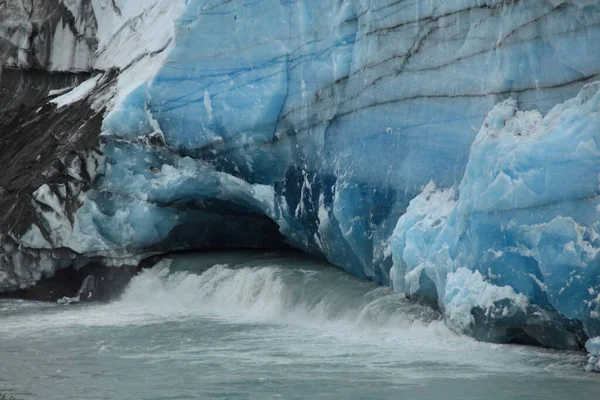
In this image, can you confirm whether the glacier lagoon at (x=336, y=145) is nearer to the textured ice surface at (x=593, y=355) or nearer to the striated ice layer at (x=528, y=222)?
the striated ice layer at (x=528, y=222)

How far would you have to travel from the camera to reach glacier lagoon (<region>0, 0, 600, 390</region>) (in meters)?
9.38

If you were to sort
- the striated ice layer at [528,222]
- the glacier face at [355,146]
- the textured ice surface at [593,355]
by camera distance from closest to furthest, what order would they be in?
the textured ice surface at [593,355]
the striated ice layer at [528,222]
the glacier face at [355,146]

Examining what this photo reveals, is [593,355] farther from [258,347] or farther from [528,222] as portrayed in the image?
[258,347]

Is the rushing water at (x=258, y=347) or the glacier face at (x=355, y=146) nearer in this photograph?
the rushing water at (x=258, y=347)

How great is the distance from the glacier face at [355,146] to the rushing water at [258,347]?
1.48 feet

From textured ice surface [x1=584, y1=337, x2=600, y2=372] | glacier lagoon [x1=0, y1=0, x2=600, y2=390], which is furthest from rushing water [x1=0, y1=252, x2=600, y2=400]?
glacier lagoon [x1=0, y1=0, x2=600, y2=390]

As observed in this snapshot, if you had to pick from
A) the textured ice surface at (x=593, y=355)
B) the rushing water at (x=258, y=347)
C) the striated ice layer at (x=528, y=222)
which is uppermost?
the striated ice layer at (x=528, y=222)

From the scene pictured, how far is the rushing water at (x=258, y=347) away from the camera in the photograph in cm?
888

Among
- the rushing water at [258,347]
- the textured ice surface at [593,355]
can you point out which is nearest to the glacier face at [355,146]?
the textured ice surface at [593,355]

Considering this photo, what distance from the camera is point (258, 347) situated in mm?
10891

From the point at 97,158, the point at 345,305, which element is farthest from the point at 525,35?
the point at 97,158

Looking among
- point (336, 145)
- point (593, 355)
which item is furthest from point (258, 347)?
point (593, 355)

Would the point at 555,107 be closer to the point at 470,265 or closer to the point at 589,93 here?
the point at 589,93

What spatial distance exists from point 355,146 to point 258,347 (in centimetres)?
282
